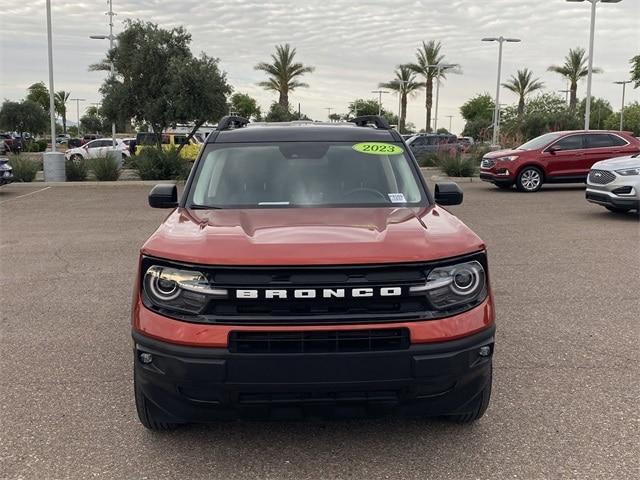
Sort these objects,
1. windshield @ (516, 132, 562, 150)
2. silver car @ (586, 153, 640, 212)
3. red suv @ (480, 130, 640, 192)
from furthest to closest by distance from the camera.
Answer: windshield @ (516, 132, 562, 150) < red suv @ (480, 130, 640, 192) < silver car @ (586, 153, 640, 212)

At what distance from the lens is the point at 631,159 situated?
40.7ft

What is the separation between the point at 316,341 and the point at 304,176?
66.1 inches

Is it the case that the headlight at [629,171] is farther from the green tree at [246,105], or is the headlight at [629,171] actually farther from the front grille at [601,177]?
the green tree at [246,105]

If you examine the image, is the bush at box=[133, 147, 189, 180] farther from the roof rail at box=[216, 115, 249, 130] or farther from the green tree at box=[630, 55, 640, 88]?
the green tree at box=[630, 55, 640, 88]

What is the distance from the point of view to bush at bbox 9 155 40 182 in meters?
20.4

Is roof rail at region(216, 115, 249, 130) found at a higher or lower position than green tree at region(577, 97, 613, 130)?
lower

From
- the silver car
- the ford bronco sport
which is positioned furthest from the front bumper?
the silver car

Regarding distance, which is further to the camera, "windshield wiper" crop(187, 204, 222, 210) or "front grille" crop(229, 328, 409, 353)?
"windshield wiper" crop(187, 204, 222, 210)

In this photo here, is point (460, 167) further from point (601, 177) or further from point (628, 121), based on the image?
point (628, 121)

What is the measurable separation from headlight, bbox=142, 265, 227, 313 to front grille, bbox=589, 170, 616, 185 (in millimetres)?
11154

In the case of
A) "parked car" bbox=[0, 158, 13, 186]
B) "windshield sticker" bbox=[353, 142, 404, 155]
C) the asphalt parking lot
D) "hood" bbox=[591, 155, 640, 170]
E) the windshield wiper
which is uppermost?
"windshield sticker" bbox=[353, 142, 404, 155]

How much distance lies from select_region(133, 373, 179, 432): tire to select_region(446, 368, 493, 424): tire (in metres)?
1.59

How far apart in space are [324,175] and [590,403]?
224cm

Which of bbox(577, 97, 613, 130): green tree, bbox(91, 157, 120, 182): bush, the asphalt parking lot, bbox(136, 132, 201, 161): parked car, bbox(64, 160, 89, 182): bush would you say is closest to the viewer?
the asphalt parking lot
